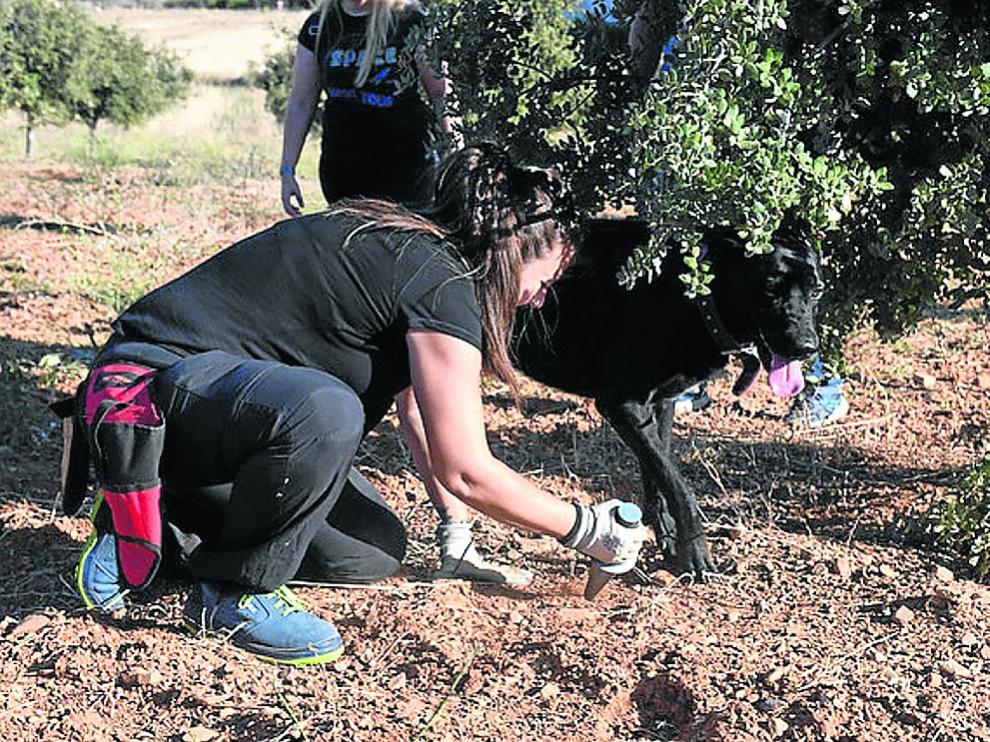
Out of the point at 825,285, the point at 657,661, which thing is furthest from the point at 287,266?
the point at 825,285

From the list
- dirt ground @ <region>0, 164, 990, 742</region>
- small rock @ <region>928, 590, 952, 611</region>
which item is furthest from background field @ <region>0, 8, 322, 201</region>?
small rock @ <region>928, 590, 952, 611</region>

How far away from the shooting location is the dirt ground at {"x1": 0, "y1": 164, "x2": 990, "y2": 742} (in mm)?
2705

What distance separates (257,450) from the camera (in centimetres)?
287

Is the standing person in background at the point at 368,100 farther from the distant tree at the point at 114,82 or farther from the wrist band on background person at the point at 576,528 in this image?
the distant tree at the point at 114,82

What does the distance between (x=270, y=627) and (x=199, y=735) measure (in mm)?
403

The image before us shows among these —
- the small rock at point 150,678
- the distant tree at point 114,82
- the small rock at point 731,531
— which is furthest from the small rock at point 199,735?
the distant tree at point 114,82

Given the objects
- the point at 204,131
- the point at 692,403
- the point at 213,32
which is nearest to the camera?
the point at 692,403

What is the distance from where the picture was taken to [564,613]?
322 cm

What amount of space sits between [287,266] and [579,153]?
1270mm

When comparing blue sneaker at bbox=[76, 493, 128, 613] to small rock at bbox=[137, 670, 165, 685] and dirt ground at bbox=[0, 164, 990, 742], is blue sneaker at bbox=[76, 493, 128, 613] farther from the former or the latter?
small rock at bbox=[137, 670, 165, 685]

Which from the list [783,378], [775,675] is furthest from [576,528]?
[783,378]

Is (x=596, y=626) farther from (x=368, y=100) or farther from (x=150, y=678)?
(x=368, y=100)

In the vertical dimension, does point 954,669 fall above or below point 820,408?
above

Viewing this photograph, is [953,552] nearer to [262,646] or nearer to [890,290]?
[890,290]
